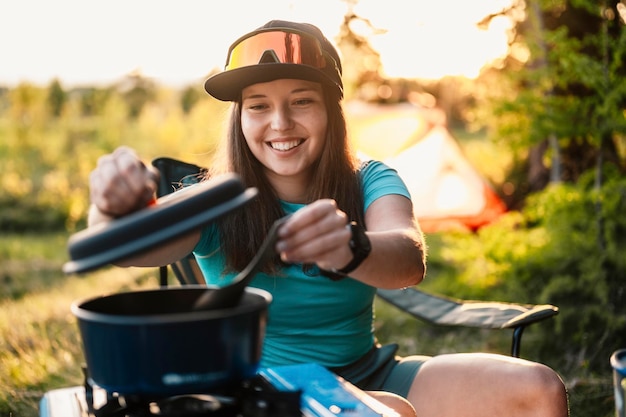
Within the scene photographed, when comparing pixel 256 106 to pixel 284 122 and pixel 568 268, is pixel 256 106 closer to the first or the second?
pixel 284 122

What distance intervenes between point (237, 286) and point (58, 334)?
3.28 metres

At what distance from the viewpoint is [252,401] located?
49.0 inches

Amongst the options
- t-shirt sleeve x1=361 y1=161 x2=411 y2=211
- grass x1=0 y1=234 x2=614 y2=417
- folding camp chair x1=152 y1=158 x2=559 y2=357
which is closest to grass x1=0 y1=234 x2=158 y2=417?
grass x1=0 y1=234 x2=614 y2=417

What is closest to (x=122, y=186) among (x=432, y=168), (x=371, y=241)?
(x=371, y=241)

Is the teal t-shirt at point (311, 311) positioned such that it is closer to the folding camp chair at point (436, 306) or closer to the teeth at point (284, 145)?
the teeth at point (284, 145)

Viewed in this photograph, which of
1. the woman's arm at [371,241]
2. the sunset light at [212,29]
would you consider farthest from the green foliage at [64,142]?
the woman's arm at [371,241]

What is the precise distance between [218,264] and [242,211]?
0.18 metres

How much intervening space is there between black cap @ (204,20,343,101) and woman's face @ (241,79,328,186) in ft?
0.12

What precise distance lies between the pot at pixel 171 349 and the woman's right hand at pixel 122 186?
18 centimetres

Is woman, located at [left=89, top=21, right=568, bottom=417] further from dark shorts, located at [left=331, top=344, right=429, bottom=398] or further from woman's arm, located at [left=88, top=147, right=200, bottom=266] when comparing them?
woman's arm, located at [left=88, top=147, right=200, bottom=266]

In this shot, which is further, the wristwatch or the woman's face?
the woman's face

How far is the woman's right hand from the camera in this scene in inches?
48.6

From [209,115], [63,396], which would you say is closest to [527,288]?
[63,396]

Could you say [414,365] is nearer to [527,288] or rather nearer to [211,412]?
[211,412]
